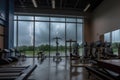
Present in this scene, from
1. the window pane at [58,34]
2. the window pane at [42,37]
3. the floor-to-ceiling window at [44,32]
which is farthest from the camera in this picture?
the window pane at [58,34]

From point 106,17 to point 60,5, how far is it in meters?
4.27

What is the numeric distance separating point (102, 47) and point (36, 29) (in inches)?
299

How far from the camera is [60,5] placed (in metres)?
13.7

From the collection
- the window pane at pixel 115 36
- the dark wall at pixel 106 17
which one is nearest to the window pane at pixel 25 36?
the dark wall at pixel 106 17

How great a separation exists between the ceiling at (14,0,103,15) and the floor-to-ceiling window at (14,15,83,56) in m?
0.87

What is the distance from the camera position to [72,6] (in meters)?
14.2

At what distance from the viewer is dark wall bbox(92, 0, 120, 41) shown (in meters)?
9.73

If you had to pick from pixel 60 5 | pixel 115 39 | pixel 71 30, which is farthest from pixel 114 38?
pixel 60 5

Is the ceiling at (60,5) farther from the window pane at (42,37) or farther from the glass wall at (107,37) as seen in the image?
the glass wall at (107,37)

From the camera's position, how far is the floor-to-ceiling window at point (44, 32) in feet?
47.9

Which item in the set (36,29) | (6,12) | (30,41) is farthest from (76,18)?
(6,12)

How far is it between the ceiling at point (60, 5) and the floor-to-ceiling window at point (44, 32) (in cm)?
87

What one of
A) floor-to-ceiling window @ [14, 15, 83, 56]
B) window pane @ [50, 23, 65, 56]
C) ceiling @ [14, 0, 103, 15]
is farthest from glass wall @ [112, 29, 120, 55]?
window pane @ [50, 23, 65, 56]

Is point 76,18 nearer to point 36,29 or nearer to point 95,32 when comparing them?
point 95,32
